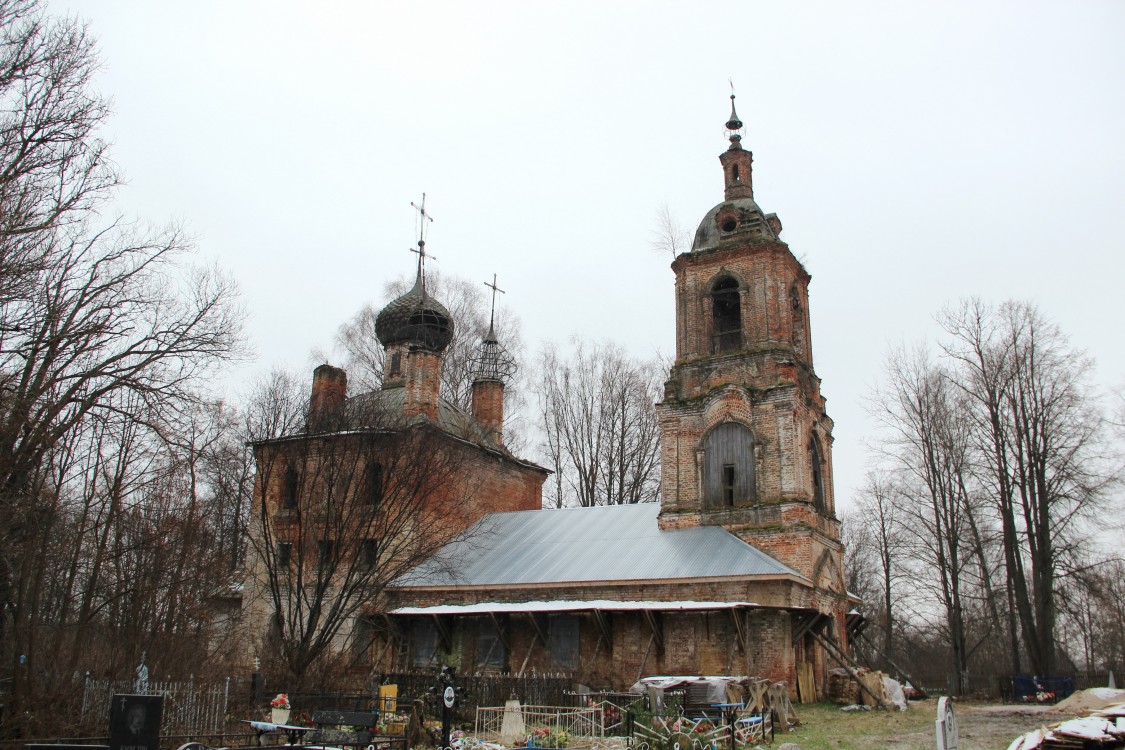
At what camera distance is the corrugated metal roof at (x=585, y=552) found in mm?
18922

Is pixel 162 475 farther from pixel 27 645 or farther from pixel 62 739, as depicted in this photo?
pixel 62 739

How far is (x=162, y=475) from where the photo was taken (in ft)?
47.5

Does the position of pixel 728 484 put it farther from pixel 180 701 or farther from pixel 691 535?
pixel 180 701

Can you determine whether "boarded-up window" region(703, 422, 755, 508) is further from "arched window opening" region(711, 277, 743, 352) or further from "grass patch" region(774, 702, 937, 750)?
"grass patch" region(774, 702, 937, 750)

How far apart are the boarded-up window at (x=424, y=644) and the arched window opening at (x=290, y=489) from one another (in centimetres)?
405

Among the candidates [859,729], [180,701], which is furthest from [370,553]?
[859,729]

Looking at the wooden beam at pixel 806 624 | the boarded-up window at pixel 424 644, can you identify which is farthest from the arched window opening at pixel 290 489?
the wooden beam at pixel 806 624

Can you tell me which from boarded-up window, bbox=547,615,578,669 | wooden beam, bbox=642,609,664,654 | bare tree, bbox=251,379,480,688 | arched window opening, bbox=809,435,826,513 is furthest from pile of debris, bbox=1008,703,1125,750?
arched window opening, bbox=809,435,826,513

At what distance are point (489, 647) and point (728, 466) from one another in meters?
6.83

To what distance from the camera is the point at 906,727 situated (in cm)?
1445

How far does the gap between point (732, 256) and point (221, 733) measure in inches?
625

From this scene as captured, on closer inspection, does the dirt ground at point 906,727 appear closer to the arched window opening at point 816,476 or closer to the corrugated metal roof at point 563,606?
the corrugated metal roof at point 563,606

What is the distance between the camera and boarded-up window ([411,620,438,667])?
2048 centimetres

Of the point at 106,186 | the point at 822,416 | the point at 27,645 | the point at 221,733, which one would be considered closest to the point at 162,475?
the point at 27,645
